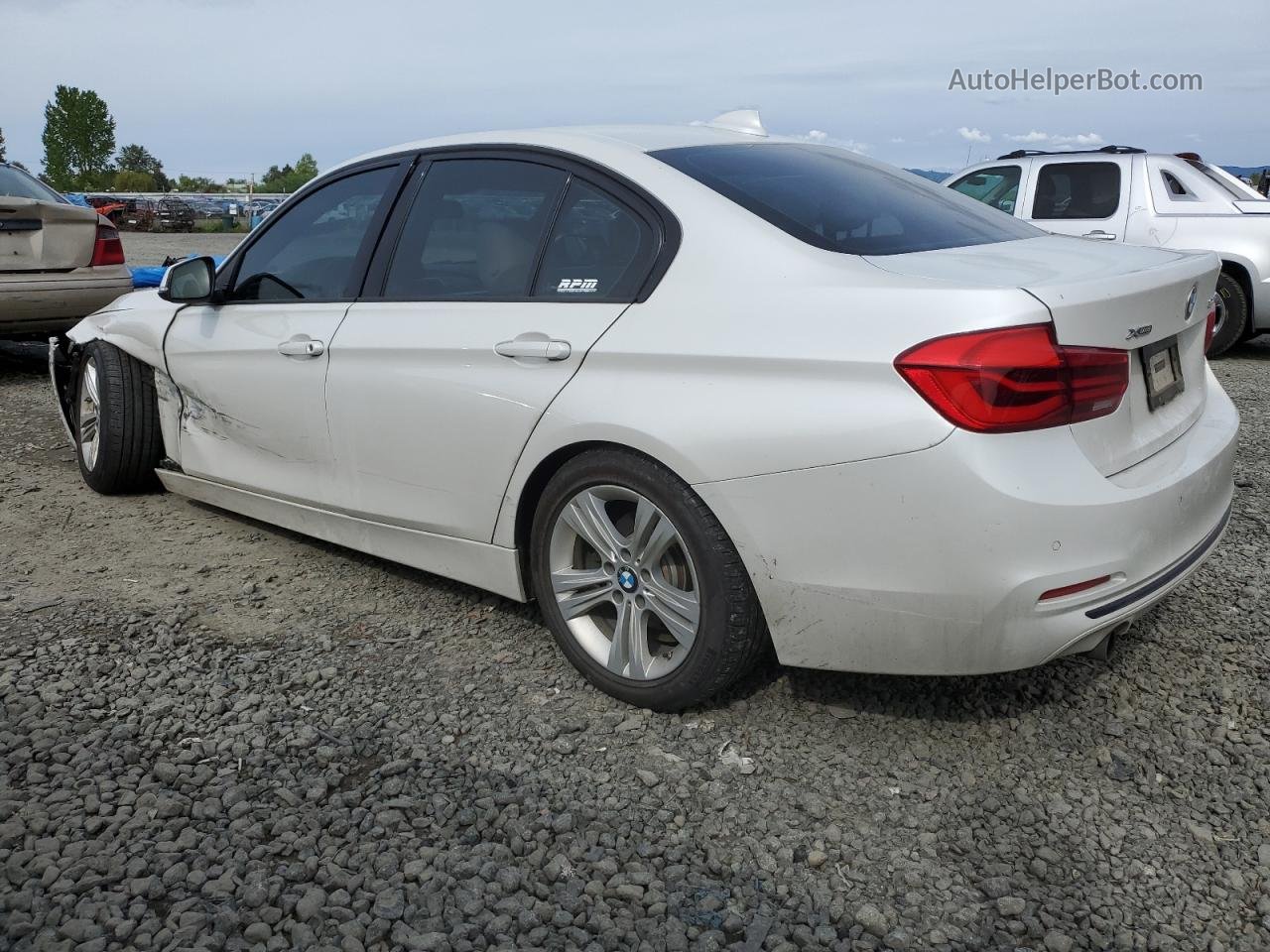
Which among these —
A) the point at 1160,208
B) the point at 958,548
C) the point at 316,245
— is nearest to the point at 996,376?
the point at 958,548

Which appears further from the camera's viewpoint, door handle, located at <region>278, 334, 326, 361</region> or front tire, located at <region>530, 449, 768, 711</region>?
door handle, located at <region>278, 334, 326, 361</region>

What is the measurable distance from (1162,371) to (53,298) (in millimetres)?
7079

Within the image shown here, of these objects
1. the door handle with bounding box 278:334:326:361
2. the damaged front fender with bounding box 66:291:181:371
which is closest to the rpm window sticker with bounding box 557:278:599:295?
the door handle with bounding box 278:334:326:361

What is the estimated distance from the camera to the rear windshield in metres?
2.90

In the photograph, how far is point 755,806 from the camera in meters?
2.62

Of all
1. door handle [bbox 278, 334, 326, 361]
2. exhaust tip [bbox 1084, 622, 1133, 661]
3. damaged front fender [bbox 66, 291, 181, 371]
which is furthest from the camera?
damaged front fender [bbox 66, 291, 181, 371]

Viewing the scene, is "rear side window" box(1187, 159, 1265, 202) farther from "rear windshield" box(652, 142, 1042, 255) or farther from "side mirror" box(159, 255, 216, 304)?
"side mirror" box(159, 255, 216, 304)

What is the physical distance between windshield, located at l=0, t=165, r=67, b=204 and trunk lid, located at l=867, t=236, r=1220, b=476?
687 cm

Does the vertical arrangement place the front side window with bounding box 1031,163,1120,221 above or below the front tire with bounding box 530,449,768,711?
above

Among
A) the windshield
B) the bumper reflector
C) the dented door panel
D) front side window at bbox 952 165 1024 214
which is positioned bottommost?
the bumper reflector

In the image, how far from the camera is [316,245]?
3969mm

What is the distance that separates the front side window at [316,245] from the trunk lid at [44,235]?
4.07 meters

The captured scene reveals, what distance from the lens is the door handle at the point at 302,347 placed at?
12.1 feet

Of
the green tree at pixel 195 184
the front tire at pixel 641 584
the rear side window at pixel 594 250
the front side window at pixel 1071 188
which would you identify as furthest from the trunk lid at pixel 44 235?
the green tree at pixel 195 184
